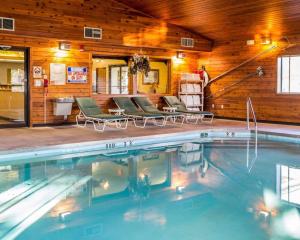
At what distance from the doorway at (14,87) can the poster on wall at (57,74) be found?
632 mm

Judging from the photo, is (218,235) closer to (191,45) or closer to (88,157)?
(88,157)

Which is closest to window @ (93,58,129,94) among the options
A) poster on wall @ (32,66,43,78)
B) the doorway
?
poster on wall @ (32,66,43,78)

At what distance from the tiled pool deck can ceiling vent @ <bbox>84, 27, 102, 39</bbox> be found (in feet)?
7.43

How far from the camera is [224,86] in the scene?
12125 mm

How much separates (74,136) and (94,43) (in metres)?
2.92

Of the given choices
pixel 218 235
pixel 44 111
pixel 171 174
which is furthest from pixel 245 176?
pixel 44 111

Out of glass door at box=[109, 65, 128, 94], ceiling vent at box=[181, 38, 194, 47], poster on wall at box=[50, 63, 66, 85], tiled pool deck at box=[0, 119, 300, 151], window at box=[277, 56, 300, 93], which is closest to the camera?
tiled pool deck at box=[0, 119, 300, 151]

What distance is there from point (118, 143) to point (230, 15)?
4.40 metres

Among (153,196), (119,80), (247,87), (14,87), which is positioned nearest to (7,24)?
(14,87)

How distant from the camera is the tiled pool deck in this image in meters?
7.02

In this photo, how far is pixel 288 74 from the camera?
10.6 metres

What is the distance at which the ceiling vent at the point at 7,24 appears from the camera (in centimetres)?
827

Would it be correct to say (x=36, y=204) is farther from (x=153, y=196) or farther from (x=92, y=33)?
(x=92, y=33)

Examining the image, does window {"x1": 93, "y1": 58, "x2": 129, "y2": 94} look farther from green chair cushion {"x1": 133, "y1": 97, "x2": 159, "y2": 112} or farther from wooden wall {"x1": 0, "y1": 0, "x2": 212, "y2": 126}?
green chair cushion {"x1": 133, "y1": 97, "x2": 159, "y2": 112}
